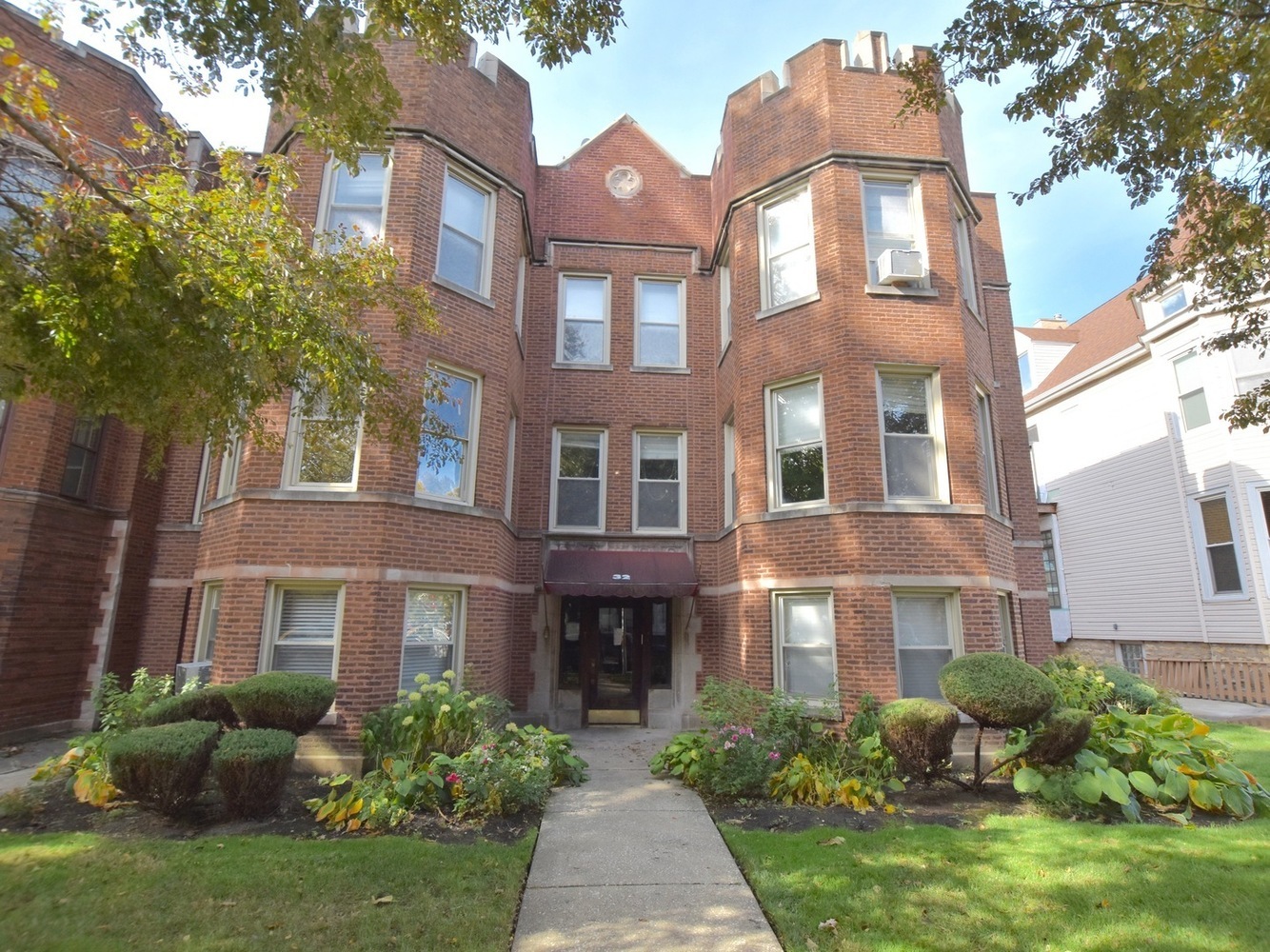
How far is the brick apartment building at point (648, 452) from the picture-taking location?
8.52 meters

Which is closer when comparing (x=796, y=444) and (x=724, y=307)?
(x=796, y=444)

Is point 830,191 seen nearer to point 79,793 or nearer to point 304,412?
point 304,412

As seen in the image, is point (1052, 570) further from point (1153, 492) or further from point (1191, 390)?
point (1191, 390)

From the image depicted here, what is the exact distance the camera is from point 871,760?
7.38m

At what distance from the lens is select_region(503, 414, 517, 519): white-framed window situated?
1099 cm

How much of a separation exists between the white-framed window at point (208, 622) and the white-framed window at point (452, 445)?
3243 mm

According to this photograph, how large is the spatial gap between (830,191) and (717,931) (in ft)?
31.8

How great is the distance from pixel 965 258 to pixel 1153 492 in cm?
1113

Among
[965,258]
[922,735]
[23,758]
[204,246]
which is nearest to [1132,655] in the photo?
[965,258]

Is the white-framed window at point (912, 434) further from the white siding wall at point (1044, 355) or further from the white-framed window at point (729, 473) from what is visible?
the white siding wall at point (1044, 355)

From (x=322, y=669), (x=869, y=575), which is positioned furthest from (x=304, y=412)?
(x=869, y=575)

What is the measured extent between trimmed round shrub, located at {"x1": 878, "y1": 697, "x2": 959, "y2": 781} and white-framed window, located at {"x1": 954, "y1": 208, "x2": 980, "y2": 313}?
669 cm

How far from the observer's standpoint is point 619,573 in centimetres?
1103

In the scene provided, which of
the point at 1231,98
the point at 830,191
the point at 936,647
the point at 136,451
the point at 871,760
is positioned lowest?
the point at 871,760
